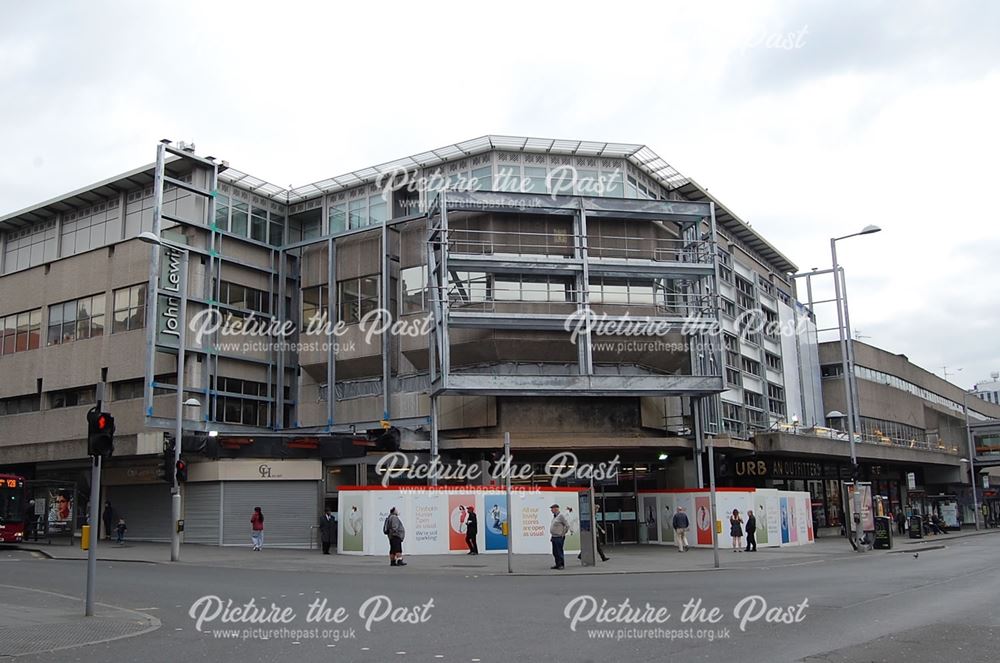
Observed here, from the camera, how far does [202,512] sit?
3547 centimetres

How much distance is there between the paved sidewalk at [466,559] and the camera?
24.2 m

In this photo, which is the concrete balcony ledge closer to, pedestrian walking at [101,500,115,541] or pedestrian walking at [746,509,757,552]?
pedestrian walking at [746,509,757,552]

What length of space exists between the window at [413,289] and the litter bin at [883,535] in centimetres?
2104

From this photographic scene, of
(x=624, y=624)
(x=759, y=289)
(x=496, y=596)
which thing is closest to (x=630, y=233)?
(x=759, y=289)

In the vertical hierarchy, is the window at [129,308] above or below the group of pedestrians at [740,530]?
above

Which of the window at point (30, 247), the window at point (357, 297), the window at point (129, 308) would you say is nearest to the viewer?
the window at point (129, 308)

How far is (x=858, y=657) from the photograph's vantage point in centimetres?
985

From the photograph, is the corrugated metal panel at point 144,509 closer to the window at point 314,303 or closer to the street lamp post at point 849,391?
the window at point 314,303

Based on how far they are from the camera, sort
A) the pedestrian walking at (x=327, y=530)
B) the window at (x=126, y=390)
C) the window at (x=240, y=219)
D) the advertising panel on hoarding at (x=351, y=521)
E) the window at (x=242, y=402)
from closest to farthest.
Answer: the advertising panel on hoarding at (x=351, y=521), the pedestrian walking at (x=327, y=530), the window at (x=126, y=390), the window at (x=242, y=402), the window at (x=240, y=219)

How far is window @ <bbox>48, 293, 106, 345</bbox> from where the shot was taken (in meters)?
44.7

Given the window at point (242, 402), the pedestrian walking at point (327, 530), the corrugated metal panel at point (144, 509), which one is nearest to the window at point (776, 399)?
the window at point (242, 402)

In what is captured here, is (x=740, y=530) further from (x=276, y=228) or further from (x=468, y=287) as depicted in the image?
(x=276, y=228)

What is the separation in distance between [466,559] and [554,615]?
14.2m

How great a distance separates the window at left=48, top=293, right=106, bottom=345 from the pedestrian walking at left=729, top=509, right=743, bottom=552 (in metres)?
31.1
